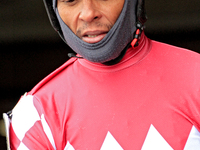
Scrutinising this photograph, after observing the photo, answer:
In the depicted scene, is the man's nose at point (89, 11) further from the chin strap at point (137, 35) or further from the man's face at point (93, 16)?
the chin strap at point (137, 35)

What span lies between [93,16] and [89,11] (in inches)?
0.8

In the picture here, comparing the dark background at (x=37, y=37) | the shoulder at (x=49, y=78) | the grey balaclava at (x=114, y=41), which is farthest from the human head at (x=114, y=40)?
the dark background at (x=37, y=37)

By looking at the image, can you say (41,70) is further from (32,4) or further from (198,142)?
(198,142)

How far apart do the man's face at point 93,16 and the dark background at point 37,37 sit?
1847 millimetres

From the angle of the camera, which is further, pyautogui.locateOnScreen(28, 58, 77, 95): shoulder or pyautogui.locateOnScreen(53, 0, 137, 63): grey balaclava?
pyautogui.locateOnScreen(28, 58, 77, 95): shoulder

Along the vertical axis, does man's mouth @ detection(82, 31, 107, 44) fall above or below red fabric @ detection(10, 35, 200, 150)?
above

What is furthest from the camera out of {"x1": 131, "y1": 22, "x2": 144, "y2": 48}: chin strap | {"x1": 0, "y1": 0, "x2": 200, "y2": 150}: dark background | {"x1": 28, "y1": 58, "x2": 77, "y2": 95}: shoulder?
{"x1": 0, "y1": 0, "x2": 200, "y2": 150}: dark background

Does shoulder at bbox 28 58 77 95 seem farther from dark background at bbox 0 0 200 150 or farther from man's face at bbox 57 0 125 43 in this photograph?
dark background at bbox 0 0 200 150

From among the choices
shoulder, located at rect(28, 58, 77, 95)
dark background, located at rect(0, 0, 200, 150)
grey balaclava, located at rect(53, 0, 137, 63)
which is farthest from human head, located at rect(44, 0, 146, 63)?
dark background, located at rect(0, 0, 200, 150)

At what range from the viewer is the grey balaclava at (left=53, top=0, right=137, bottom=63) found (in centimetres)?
127

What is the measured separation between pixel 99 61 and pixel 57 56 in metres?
1.92

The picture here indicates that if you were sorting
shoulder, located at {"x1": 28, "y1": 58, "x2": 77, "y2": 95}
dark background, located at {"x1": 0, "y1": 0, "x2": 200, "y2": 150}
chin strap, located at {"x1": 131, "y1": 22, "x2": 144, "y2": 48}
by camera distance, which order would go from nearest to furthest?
chin strap, located at {"x1": 131, "y1": 22, "x2": 144, "y2": 48}
shoulder, located at {"x1": 28, "y1": 58, "x2": 77, "y2": 95}
dark background, located at {"x1": 0, "y1": 0, "x2": 200, "y2": 150}

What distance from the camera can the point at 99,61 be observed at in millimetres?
1299

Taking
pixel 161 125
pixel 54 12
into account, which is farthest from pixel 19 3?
pixel 161 125
